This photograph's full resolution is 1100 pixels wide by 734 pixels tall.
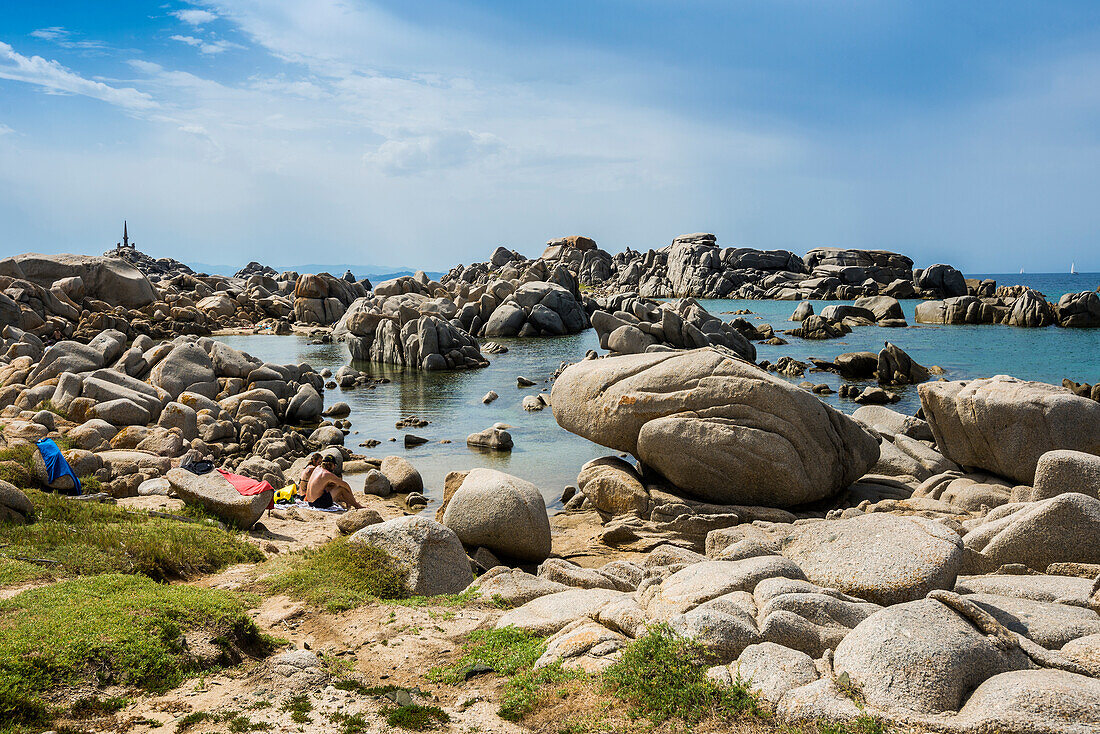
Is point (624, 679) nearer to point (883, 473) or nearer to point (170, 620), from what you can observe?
point (170, 620)

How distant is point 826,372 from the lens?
144 ft

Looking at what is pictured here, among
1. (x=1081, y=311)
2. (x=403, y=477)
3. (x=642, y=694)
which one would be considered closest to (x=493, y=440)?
(x=403, y=477)

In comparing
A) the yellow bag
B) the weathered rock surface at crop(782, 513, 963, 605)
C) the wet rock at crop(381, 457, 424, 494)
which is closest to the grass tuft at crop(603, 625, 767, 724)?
the weathered rock surface at crop(782, 513, 963, 605)

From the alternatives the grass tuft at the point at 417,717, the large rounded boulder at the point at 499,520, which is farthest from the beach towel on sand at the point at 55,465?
the grass tuft at the point at 417,717

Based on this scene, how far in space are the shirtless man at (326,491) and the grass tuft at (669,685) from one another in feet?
40.2

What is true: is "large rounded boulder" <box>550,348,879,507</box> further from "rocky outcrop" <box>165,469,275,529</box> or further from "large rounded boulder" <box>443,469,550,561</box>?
"rocky outcrop" <box>165,469,275,529</box>

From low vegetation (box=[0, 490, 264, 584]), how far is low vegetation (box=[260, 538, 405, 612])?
42.7 inches

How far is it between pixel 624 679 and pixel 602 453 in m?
18.1

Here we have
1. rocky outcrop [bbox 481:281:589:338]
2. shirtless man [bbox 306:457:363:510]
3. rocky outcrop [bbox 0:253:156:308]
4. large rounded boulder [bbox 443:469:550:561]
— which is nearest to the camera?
large rounded boulder [bbox 443:469:550:561]

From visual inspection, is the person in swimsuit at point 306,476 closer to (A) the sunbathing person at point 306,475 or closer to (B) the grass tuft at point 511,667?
(A) the sunbathing person at point 306,475

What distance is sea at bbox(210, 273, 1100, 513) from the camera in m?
24.2

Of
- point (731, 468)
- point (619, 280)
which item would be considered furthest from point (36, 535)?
point (619, 280)

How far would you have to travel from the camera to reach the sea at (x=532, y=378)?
24234mm

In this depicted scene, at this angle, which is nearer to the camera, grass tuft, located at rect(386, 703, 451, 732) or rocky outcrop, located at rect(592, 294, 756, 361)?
grass tuft, located at rect(386, 703, 451, 732)
